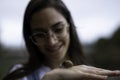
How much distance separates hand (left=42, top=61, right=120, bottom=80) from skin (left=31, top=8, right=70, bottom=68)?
397 mm

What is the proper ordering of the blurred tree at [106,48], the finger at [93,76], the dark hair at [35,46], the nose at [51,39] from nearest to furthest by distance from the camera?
the finger at [93,76] < the nose at [51,39] < the dark hair at [35,46] < the blurred tree at [106,48]

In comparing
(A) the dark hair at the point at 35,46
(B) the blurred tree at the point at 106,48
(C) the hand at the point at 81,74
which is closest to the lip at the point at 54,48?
(A) the dark hair at the point at 35,46

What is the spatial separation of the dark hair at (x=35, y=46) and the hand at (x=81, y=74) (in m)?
0.48

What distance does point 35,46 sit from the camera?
73.7 inches

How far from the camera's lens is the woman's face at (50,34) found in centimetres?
170

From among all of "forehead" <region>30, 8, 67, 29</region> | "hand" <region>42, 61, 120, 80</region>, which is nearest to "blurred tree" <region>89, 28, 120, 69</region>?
"forehead" <region>30, 8, 67, 29</region>

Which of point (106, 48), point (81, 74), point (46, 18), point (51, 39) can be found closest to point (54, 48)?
point (51, 39)

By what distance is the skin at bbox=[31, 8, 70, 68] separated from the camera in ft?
5.60

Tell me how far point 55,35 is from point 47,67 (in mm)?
207

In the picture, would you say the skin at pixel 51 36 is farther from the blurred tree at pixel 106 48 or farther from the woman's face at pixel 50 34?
the blurred tree at pixel 106 48

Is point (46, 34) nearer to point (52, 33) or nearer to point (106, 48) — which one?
point (52, 33)

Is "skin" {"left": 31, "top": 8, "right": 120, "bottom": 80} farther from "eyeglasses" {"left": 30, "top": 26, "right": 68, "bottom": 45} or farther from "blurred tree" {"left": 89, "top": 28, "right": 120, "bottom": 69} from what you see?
"blurred tree" {"left": 89, "top": 28, "right": 120, "bottom": 69}

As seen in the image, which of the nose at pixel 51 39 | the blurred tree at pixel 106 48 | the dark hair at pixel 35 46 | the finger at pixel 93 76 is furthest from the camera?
the blurred tree at pixel 106 48

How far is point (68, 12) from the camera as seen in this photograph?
1992 mm
